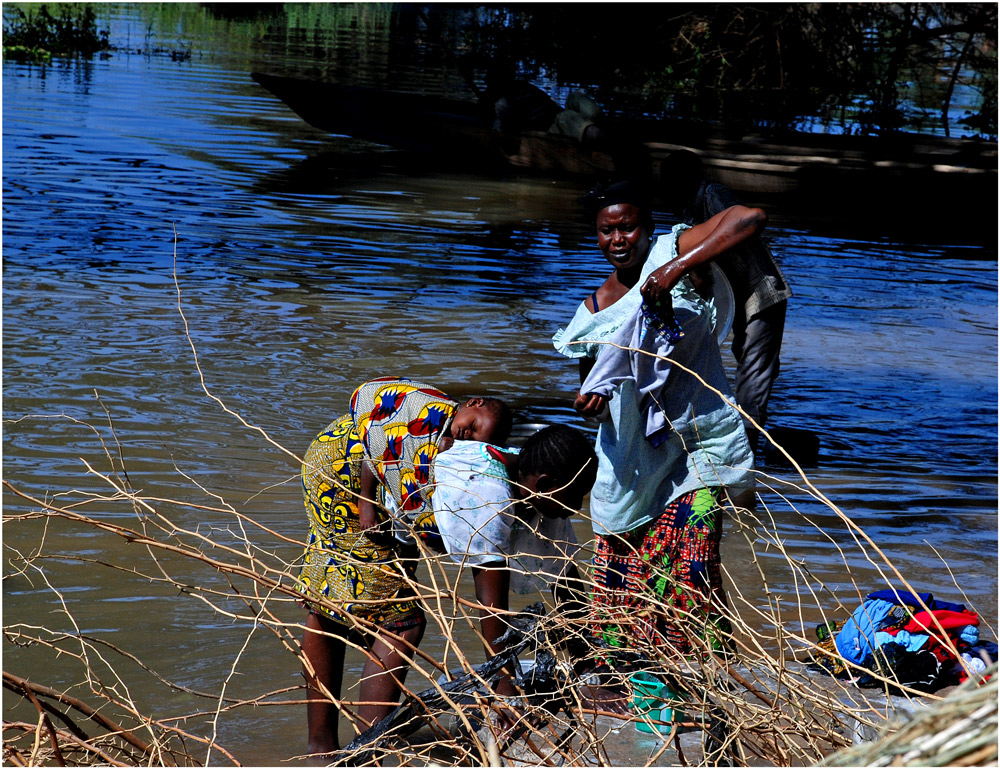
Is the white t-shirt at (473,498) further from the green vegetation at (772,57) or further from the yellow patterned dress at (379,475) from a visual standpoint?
the green vegetation at (772,57)

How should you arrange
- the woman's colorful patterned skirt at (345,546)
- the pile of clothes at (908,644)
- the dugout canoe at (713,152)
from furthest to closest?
the dugout canoe at (713,152) → the pile of clothes at (908,644) → the woman's colorful patterned skirt at (345,546)

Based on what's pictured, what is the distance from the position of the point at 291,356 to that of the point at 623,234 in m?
4.59

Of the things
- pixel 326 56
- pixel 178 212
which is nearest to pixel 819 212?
pixel 178 212

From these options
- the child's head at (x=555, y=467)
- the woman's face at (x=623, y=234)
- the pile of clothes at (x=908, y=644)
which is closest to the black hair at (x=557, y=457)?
the child's head at (x=555, y=467)

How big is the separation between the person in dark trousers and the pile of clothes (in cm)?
145

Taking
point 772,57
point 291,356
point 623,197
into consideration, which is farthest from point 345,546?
point 772,57

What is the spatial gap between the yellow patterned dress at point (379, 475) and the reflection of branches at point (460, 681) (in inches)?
5.3

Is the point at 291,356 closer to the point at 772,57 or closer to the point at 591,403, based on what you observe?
the point at 591,403

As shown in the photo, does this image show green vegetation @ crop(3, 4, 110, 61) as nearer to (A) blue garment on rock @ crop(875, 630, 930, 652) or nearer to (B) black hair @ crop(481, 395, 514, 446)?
(B) black hair @ crop(481, 395, 514, 446)

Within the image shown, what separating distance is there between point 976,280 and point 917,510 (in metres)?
6.35

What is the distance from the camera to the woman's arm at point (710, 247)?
2699 millimetres

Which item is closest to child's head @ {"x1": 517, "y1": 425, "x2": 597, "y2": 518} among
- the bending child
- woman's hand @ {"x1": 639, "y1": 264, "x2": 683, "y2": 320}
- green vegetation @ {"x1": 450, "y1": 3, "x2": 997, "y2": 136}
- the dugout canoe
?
the bending child

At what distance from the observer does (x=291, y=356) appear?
280 inches

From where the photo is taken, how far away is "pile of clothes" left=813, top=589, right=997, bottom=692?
11.0ft
